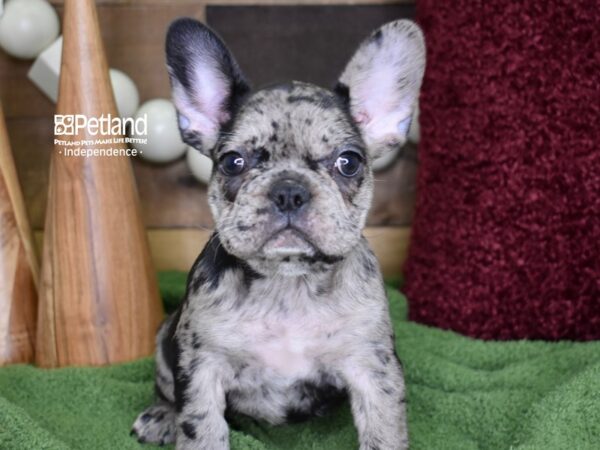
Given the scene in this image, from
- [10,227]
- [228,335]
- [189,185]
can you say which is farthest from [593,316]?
[10,227]

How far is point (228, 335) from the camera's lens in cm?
174

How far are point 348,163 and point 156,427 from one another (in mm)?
804

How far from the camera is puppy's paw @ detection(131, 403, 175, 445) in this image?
2.01 m

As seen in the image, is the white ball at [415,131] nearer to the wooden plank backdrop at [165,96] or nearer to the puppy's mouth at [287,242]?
Answer: the wooden plank backdrop at [165,96]

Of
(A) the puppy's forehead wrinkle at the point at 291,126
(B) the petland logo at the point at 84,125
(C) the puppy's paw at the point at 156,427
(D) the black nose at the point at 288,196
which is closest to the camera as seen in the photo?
(D) the black nose at the point at 288,196

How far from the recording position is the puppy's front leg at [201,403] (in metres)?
1.73

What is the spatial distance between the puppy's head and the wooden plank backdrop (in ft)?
3.95

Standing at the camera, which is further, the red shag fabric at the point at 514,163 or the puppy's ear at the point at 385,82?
the red shag fabric at the point at 514,163

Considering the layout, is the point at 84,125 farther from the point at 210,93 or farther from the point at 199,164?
the point at 199,164

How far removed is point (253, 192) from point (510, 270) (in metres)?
1.19

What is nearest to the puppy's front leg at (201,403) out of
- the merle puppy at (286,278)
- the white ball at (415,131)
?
the merle puppy at (286,278)

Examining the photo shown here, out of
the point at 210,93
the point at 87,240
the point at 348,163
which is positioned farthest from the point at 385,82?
the point at 87,240

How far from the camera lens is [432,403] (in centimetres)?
215

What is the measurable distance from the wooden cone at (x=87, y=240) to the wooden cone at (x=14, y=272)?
7 cm
